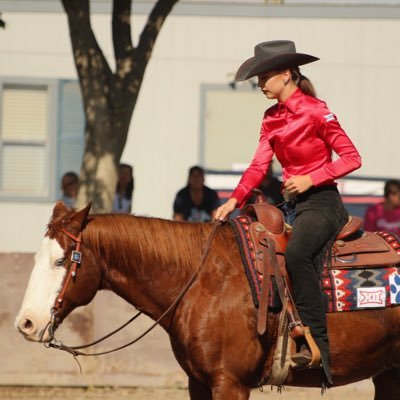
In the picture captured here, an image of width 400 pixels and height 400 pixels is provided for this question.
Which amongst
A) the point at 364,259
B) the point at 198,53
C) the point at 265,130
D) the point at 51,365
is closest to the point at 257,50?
the point at 265,130

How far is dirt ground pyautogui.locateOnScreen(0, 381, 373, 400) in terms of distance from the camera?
32.8ft

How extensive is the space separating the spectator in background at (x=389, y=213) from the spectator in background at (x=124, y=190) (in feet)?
9.90

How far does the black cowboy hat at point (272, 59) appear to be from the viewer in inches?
260

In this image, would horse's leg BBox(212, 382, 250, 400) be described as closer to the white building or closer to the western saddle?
the western saddle

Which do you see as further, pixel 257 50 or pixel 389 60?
pixel 389 60

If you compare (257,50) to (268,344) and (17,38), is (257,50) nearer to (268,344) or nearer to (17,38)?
(268,344)

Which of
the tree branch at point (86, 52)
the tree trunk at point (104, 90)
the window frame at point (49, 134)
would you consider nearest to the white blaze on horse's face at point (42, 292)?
the tree trunk at point (104, 90)

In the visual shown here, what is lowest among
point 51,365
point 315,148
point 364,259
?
point 51,365

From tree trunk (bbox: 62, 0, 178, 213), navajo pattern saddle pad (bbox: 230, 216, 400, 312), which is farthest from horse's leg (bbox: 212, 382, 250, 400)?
tree trunk (bbox: 62, 0, 178, 213)

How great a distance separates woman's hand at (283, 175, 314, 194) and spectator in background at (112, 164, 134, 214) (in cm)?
655

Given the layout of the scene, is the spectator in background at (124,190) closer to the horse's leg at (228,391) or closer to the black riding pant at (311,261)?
the black riding pant at (311,261)

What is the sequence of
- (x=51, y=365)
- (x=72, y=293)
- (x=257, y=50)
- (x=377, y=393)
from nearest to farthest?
(x=72, y=293), (x=257, y=50), (x=377, y=393), (x=51, y=365)

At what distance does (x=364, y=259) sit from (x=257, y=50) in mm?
1499

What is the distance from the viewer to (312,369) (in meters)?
6.61
